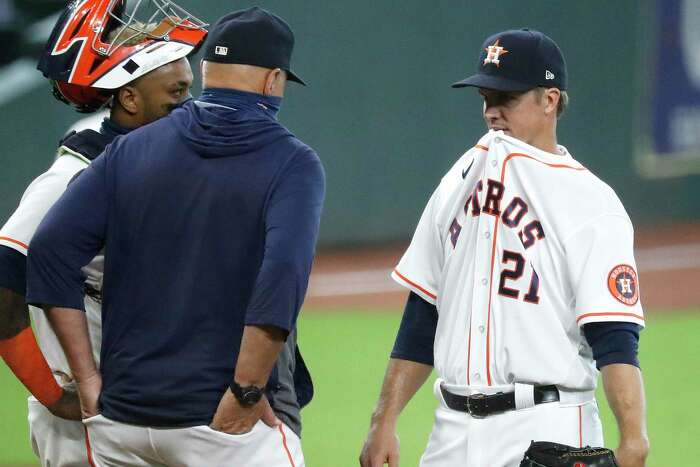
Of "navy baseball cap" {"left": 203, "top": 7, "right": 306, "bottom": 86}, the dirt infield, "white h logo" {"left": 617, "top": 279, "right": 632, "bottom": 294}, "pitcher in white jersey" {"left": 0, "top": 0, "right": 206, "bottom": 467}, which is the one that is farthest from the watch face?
the dirt infield

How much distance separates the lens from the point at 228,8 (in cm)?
1062

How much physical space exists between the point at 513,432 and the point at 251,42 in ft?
3.77

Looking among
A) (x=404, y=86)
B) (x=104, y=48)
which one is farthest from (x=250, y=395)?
(x=404, y=86)

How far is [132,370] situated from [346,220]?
8.89 metres

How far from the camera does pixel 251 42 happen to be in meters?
2.90

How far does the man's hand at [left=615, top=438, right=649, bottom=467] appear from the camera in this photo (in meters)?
2.75

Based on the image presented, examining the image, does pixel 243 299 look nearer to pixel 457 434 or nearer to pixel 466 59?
pixel 457 434

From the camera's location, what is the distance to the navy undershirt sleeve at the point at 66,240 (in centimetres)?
286

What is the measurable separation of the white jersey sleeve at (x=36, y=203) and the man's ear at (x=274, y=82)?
551mm

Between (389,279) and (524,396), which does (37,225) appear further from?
(389,279)

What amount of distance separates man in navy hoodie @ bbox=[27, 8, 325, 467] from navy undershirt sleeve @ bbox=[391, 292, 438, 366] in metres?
0.47

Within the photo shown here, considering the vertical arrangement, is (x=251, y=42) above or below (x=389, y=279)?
above

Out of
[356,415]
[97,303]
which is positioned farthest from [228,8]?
[97,303]

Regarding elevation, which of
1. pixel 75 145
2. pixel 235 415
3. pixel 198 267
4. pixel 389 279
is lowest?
pixel 389 279
